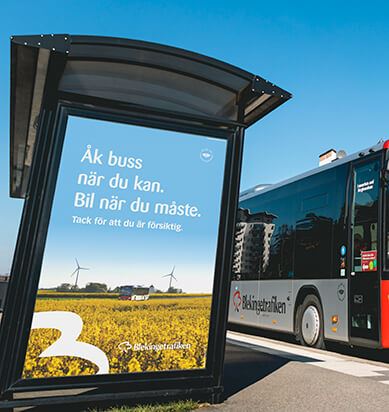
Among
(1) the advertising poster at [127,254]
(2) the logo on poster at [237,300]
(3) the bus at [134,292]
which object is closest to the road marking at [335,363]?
(1) the advertising poster at [127,254]

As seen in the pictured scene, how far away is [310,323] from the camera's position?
9594mm

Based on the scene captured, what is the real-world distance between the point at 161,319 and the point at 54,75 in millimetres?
2420

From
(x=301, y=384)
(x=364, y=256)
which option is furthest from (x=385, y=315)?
(x=301, y=384)

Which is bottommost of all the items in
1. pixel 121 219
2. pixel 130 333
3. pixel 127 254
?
pixel 130 333

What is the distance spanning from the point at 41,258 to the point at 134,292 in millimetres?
893

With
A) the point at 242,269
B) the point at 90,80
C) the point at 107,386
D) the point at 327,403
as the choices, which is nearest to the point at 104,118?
the point at 90,80

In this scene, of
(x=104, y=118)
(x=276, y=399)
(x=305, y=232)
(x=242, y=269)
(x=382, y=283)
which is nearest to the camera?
(x=104, y=118)

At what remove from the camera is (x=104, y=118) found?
4375 millimetres

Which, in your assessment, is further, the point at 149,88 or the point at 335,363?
the point at 335,363

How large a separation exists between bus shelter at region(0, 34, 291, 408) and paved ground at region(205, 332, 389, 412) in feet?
1.82

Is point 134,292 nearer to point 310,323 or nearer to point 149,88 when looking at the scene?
point 149,88

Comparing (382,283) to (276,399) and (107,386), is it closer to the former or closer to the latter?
(276,399)

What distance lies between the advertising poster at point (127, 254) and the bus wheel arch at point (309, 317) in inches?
210

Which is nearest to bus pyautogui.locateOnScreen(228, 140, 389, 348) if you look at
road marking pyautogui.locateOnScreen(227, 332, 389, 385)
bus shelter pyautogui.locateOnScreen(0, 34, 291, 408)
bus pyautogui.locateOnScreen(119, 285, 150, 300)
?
road marking pyautogui.locateOnScreen(227, 332, 389, 385)
